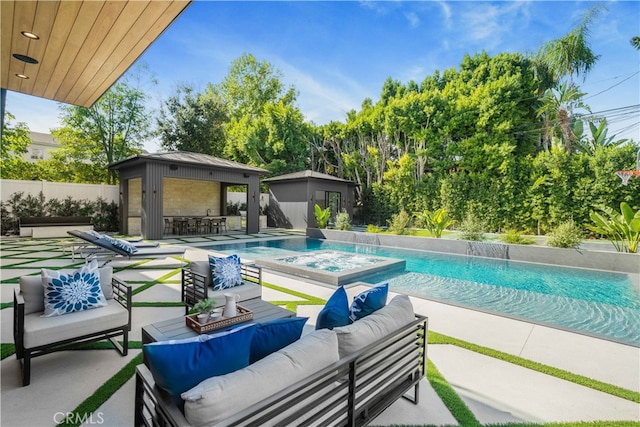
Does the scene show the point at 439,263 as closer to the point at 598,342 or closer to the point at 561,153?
the point at 598,342

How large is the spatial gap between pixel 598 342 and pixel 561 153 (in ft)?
43.2

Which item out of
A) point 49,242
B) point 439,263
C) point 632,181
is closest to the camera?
point 439,263

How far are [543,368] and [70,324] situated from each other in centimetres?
465

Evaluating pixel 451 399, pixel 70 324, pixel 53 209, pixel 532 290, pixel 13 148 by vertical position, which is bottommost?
pixel 532 290

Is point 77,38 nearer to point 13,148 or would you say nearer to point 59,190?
point 59,190

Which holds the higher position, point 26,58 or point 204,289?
point 26,58

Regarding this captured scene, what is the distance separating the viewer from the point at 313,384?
5.25 feet

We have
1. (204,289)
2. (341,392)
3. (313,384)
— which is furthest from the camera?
(204,289)

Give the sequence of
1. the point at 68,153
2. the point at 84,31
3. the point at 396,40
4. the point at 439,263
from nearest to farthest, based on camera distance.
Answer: the point at 84,31 → the point at 439,263 → the point at 396,40 → the point at 68,153

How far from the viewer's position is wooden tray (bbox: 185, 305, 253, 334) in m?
2.67

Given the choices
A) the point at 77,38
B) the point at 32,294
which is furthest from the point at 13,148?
the point at 32,294

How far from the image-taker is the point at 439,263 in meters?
9.69

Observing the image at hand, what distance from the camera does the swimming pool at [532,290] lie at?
16.2 feet

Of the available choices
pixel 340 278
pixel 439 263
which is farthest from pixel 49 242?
pixel 439 263
